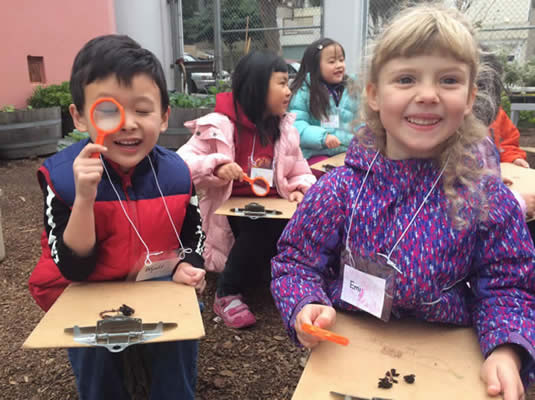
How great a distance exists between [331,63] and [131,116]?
2.15 metres

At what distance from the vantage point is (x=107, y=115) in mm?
1241

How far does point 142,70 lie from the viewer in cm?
128

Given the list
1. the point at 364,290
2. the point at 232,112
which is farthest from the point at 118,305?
the point at 232,112

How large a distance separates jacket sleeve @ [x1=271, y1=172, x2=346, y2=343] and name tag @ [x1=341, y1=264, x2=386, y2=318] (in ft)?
0.19

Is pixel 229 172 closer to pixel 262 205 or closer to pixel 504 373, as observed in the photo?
pixel 262 205

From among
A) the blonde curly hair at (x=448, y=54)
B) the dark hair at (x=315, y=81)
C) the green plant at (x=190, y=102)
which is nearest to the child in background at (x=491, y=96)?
the blonde curly hair at (x=448, y=54)

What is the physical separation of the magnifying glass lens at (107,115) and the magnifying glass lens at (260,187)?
1.12 meters

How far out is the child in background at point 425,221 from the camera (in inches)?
41.9

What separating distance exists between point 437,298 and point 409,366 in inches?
7.8

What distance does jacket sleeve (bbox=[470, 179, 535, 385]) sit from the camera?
3.41ft

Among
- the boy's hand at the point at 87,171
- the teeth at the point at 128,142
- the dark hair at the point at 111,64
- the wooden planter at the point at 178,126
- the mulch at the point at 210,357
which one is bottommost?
the mulch at the point at 210,357

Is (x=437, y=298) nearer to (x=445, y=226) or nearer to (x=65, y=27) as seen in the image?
(x=445, y=226)

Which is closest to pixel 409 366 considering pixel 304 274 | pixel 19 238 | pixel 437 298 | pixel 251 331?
pixel 437 298

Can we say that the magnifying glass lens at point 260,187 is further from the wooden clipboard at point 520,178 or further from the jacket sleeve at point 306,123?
the wooden clipboard at point 520,178
